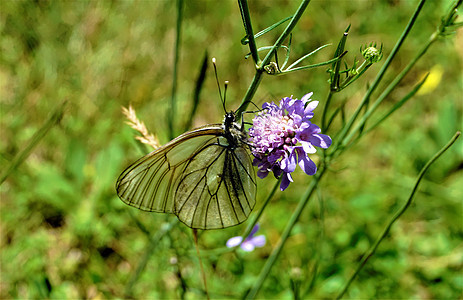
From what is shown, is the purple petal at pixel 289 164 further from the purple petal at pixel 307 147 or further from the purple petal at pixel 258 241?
the purple petal at pixel 258 241

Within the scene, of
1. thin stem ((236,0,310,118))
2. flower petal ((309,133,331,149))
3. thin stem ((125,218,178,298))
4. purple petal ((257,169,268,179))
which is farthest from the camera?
thin stem ((125,218,178,298))

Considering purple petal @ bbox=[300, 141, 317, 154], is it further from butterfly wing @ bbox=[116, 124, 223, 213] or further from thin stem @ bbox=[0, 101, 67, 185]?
thin stem @ bbox=[0, 101, 67, 185]

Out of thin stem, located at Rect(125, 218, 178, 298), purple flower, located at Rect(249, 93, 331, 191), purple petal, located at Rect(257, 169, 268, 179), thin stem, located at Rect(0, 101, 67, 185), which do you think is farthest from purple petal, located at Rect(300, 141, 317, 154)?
thin stem, located at Rect(0, 101, 67, 185)

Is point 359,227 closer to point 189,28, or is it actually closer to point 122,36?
point 189,28

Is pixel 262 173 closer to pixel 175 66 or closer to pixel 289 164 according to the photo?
pixel 289 164

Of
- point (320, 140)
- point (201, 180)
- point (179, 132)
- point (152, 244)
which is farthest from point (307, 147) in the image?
point (179, 132)

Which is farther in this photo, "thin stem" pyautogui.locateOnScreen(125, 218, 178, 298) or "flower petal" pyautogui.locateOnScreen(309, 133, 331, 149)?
"thin stem" pyautogui.locateOnScreen(125, 218, 178, 298)

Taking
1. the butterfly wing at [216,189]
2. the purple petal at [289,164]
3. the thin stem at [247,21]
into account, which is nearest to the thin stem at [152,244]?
the butterfly wing at [216,189]
